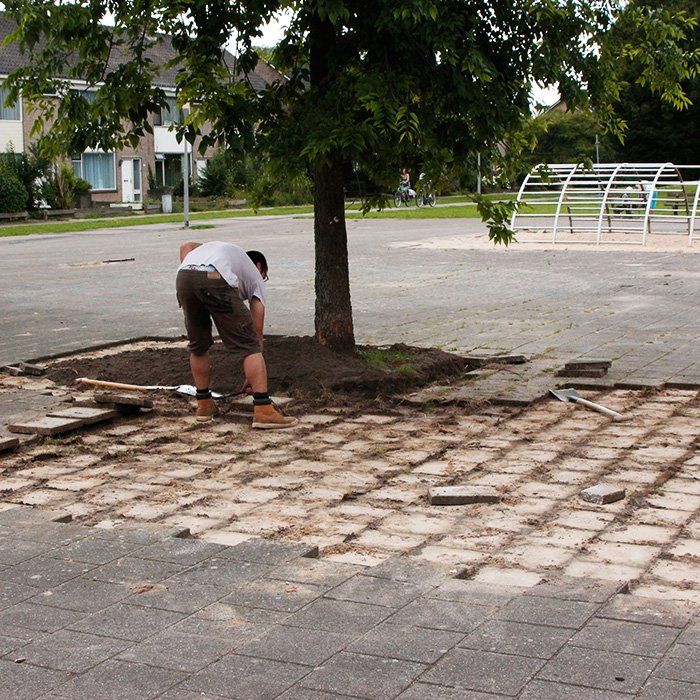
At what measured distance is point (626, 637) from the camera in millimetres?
4062

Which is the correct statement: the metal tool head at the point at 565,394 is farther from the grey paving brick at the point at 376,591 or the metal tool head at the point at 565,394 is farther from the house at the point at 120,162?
the house at the point at 120,162

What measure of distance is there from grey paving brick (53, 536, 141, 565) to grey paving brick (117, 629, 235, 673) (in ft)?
3.02

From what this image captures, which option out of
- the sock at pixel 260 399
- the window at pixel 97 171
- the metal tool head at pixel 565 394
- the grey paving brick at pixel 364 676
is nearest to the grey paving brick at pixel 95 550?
the grey paving brick at pixel 364 676

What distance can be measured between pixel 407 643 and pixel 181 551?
138 cm

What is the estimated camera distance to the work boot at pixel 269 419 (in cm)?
809

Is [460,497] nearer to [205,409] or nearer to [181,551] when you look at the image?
[181,551]

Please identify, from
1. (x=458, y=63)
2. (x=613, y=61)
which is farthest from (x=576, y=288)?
(x=458, y=63)

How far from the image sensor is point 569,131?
64875mm

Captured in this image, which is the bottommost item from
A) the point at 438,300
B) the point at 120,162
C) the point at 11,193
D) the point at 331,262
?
the point at 438,300

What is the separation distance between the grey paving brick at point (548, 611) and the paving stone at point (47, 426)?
417 centimetres

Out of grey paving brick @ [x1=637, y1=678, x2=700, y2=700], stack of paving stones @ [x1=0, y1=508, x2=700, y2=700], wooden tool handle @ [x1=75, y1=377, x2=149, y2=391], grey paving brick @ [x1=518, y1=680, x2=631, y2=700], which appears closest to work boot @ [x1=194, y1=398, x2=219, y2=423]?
wooden tool handle @ [x1=75, y1=377, x2=149, y2=391]

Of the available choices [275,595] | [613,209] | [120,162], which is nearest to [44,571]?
[275,595]

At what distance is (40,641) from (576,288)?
13.4m

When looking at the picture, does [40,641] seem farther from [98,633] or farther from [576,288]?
[576,288]
